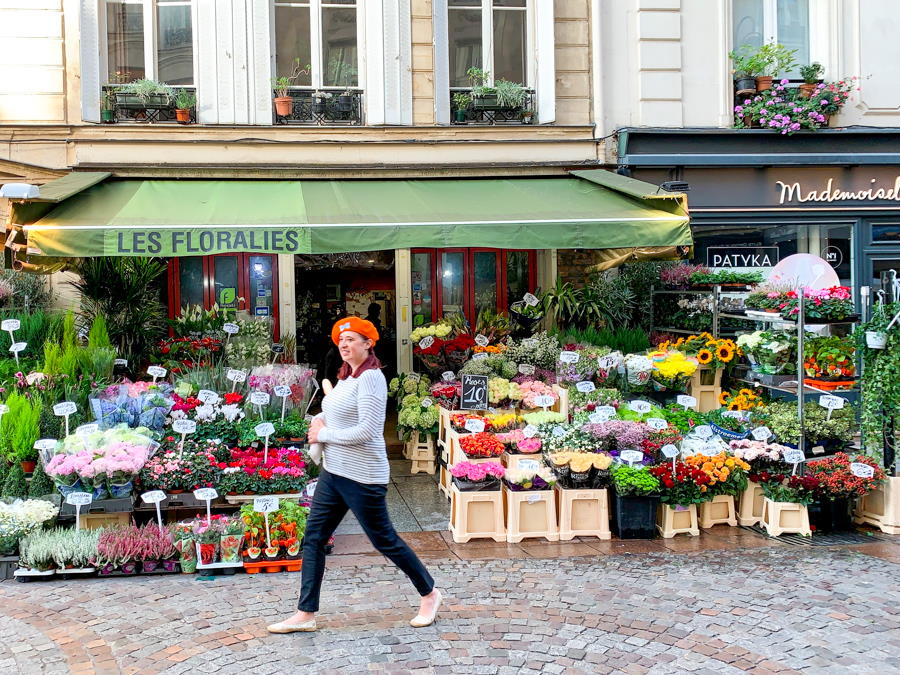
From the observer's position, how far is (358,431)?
4859mm

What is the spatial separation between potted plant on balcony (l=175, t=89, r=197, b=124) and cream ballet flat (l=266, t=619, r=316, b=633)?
6.91 m

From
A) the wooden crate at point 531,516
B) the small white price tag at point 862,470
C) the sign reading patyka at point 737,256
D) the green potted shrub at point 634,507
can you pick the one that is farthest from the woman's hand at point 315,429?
the sign reading patyka at point 737,256

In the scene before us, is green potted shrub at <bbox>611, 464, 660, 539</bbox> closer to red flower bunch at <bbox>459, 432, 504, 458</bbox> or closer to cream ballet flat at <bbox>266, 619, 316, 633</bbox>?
red flower bunch at <bbox>459, 432, 504, 458</bbox>

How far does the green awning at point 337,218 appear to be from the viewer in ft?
25.9

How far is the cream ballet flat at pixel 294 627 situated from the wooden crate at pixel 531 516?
2.33 meters

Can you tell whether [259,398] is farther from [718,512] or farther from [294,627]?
[718,512]

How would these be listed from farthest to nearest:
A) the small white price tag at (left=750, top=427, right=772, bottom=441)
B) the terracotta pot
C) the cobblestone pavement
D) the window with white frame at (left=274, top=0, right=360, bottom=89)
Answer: the window with white frame at (left=274, top=0, right=360, bottom=89) < the terracotta pot < the small white price tag at (left=750, top=427, right=772, bottom=441) < the cobblestone pavement

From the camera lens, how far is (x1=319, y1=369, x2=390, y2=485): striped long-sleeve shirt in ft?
16.0

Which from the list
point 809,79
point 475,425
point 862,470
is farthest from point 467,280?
point 862,470

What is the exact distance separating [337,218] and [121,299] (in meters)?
2.82

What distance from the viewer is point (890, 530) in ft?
23.6

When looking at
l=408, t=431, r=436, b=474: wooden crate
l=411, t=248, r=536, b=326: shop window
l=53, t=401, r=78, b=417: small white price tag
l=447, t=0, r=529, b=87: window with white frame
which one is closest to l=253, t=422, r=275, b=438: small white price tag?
l=53, t=401, r=78, b=417: small white price tag

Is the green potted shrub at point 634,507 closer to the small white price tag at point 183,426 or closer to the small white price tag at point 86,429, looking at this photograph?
the small white price tag at point 183,426

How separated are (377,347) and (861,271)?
6781 mm
